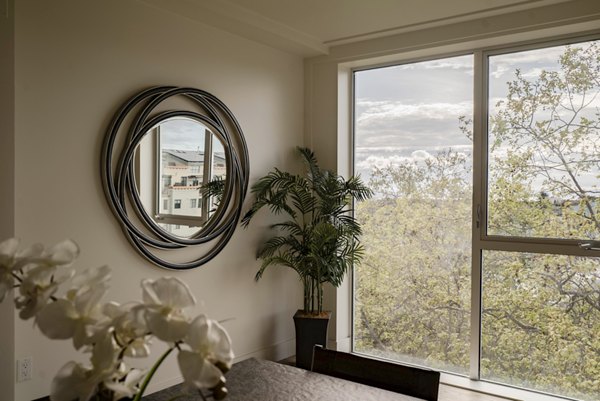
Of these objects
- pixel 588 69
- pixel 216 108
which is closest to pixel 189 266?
pixel 216 108

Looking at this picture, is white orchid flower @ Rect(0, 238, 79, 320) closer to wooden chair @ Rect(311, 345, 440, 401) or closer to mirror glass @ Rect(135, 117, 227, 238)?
wooden chair @ Rect(311, 345, 440, 401)

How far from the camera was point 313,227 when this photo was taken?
4.06 m

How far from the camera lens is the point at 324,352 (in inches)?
73.1

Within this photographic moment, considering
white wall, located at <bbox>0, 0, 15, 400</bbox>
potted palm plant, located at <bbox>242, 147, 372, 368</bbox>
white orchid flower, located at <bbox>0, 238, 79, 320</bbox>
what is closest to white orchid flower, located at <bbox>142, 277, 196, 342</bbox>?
white orchid flower, located at <bbox>0, 238, 79, 320</bbox>

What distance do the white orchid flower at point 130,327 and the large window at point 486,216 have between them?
323 cm

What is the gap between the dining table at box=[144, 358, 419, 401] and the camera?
1.50 metres

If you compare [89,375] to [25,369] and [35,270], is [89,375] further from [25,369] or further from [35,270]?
[25,369]

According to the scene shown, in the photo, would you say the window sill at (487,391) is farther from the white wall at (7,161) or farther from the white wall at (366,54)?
the white wall at (7,161)

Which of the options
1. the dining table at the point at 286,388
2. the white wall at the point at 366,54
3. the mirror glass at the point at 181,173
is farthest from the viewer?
the white wall at the point at 366,54

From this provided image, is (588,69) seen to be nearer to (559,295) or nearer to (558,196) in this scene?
(558,196)

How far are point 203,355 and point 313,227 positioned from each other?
333 centimetres

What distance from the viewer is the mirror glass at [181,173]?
3230 mm

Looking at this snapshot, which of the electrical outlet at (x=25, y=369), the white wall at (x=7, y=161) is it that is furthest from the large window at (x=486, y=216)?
the white wall at (x=7, y=161)

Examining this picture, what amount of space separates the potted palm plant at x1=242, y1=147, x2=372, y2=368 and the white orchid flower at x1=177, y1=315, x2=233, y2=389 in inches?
122
